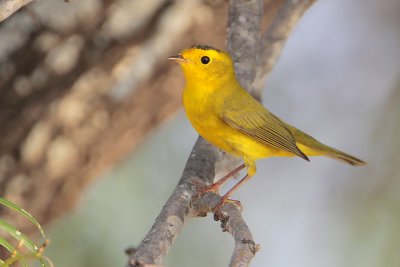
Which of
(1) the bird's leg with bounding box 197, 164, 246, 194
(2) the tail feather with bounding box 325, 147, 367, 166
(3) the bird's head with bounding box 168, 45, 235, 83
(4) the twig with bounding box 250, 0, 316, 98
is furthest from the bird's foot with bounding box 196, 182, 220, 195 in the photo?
(4) the twig with bounding box 250, 0, 316, 98

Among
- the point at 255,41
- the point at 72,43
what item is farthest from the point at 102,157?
the point at 255,41

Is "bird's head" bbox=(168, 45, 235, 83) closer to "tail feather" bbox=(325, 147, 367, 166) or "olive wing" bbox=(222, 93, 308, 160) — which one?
"olive wing" bbox=(222, 93, 308, 160)

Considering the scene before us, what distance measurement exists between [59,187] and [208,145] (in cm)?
92

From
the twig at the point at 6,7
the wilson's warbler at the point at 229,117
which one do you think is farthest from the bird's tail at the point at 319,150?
the twig at the point at 6,7

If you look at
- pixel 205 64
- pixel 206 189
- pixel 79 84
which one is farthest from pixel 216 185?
pixel 79 84

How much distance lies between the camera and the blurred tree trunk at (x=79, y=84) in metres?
3.38

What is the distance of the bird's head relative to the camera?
3.25 metres

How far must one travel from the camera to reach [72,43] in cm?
347

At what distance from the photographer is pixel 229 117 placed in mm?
3080

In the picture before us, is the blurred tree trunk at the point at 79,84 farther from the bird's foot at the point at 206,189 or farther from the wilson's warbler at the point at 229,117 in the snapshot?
the bird's foot at the point at 206,189

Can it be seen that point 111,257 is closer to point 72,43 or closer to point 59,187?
point 59,187

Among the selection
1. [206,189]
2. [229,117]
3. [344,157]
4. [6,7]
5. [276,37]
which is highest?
[276,37]

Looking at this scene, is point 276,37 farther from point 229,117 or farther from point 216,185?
point 216,185

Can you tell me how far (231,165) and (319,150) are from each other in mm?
378
